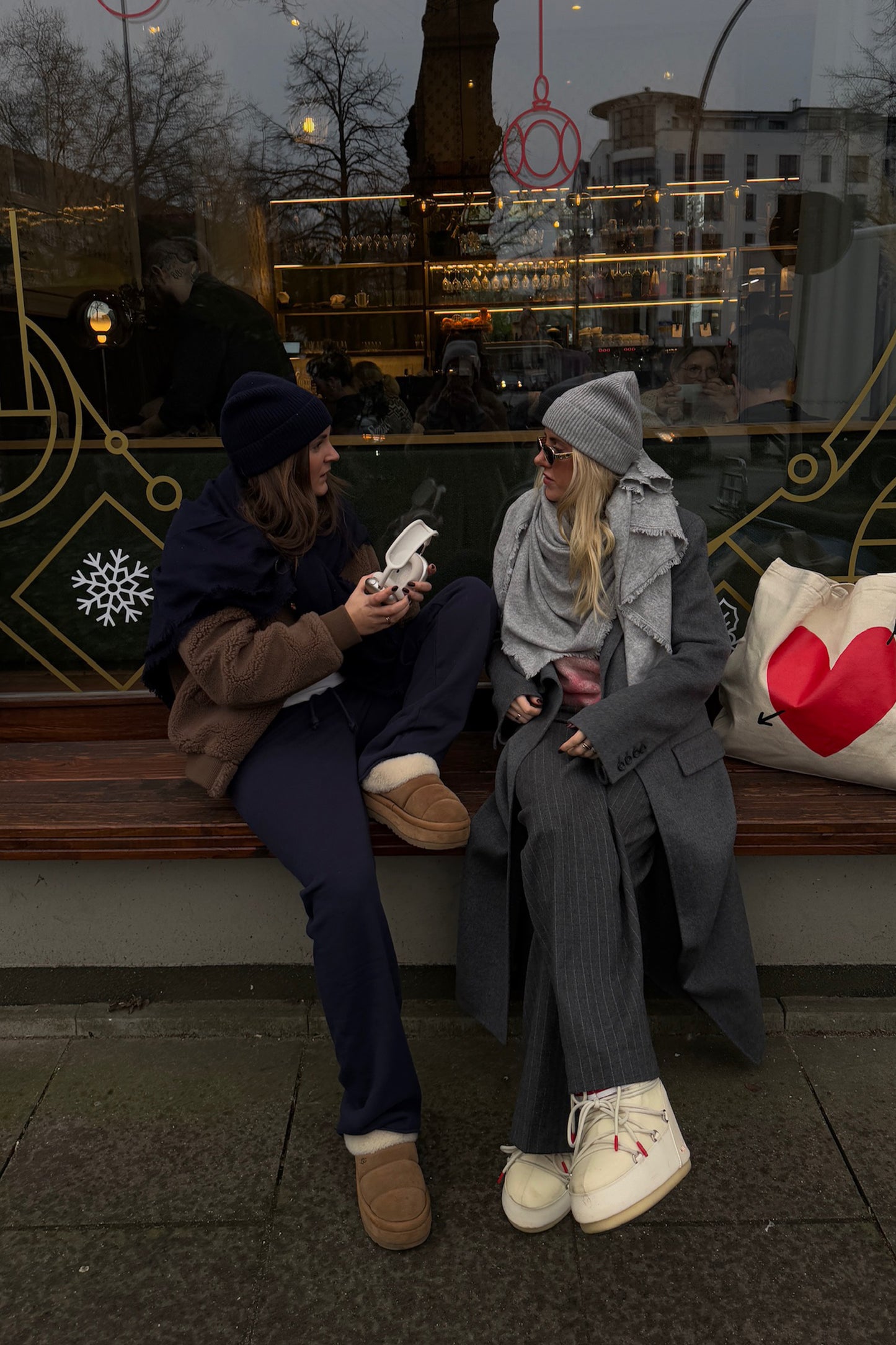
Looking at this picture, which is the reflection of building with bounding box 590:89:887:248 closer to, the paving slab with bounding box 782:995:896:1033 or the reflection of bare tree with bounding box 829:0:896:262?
the reflection of bare tree with bounding box 829:0:896:262

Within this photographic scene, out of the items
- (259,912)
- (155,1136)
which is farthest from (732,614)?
(155,1136)

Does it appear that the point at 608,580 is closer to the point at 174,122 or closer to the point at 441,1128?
the point at 441,1128

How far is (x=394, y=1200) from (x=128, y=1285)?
1.56 ft

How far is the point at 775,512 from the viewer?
3.49 meters

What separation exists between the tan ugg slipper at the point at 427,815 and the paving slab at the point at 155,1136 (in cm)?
64

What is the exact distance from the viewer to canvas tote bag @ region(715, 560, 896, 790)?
8.38 feet

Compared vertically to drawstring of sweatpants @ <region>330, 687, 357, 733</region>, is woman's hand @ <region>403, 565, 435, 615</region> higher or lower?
higher

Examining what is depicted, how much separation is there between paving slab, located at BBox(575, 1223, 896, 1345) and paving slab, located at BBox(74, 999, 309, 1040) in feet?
2.94

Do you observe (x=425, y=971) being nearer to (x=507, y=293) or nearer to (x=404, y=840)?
(x=404, y=840)

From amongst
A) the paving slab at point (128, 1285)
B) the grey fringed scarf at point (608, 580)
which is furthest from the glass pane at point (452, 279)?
the paving slab at point (128, 1285)

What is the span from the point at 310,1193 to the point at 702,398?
8.55ft

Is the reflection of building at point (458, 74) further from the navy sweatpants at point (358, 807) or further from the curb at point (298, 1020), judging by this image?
the curb at point (298, 1020)

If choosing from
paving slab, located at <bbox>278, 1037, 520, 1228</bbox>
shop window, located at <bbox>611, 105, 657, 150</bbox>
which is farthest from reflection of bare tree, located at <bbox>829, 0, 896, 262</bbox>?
paving slab, located at <bbox>278, 1037, 520, 1228</bbox>

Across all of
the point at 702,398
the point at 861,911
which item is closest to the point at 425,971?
the point at 861,911
